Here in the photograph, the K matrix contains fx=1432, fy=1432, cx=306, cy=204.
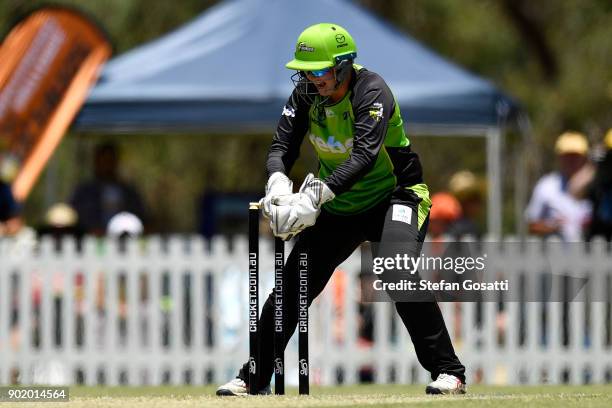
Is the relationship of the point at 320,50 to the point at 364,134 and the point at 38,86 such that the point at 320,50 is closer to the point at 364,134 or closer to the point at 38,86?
the point at 364,134

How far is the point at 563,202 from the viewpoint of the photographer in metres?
13.4

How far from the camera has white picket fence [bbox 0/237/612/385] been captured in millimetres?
12344

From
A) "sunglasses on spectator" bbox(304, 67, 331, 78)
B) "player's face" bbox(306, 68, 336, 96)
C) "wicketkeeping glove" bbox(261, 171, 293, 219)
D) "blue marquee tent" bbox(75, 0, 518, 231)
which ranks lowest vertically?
"wicketkeeping glove" bbox(261, 171, 293, 219)

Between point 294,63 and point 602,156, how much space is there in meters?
5.81

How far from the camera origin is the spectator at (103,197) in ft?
48.6

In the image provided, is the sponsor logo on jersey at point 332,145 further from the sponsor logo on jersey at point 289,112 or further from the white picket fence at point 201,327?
the white picket fence at point 201,327

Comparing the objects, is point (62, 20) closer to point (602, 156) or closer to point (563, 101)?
point (602, 156)

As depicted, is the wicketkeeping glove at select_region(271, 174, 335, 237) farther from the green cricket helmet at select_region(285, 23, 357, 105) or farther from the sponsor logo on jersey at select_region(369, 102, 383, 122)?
the green cricket helmet at select_region(285, 23, 357, 105)

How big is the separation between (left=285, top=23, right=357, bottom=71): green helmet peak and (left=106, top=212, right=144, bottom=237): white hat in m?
6.72

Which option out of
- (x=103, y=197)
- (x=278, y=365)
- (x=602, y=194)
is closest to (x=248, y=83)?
(x=103, y=197)

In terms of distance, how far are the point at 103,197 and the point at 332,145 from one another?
767 centimetres

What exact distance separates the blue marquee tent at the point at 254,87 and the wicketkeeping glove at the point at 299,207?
6.33 metres

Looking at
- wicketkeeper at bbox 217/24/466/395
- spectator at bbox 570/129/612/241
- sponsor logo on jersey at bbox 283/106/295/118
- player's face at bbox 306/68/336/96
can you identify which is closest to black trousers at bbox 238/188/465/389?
wicketkeeper at bbox 217/24/466/395

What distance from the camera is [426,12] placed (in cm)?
2100
